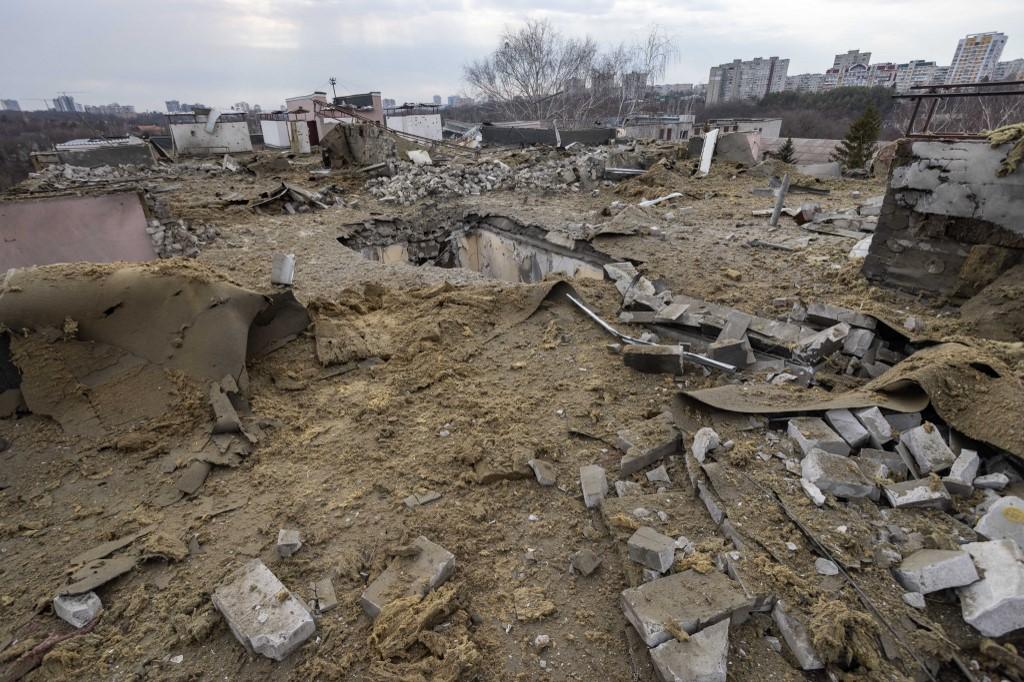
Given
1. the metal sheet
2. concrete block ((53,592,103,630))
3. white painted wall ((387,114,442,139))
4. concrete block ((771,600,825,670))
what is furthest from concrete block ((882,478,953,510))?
white painted wall ((387,114,442,139))

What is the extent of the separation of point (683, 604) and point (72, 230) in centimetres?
883

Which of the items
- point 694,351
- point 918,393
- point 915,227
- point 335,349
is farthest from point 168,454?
point 915,227

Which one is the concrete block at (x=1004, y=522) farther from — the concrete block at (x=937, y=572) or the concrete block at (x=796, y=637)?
the concrete block at (x=796, y=637)

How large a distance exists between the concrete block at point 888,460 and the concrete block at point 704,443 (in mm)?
800

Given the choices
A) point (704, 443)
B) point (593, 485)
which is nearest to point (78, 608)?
point (593, 485)

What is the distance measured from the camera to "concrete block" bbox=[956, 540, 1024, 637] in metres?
1.94

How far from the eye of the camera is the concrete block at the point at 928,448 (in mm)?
2783

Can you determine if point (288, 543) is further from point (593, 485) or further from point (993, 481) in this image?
point (993, 481)

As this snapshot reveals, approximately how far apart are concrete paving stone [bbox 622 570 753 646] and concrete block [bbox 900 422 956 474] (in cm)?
153

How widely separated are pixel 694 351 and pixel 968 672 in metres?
2.85

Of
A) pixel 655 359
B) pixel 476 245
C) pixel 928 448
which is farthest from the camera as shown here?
pixel 476 245

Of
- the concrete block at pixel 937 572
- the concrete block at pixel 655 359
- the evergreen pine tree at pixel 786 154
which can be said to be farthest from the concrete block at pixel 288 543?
the evergreen pine tree at pixel 786 154

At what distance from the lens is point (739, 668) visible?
1.98m

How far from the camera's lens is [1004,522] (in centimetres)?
231
